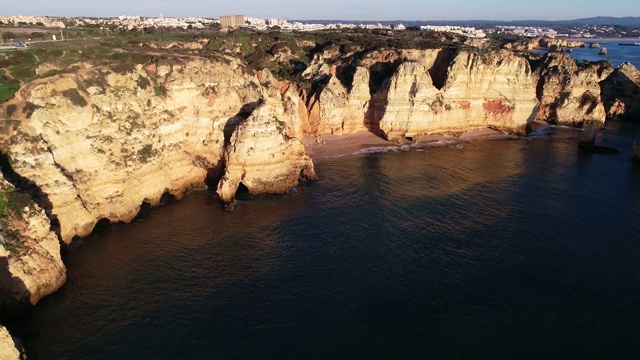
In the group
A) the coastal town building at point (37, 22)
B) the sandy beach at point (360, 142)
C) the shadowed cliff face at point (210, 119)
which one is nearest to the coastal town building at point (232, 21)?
the coastal town building at point (37, 22)

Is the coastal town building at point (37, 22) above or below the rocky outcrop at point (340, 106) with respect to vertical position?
above

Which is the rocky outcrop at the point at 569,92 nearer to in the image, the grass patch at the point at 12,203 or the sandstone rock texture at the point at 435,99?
the sandstone rock texture at the point at 435,99

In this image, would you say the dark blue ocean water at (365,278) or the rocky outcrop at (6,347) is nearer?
the rocky outcrop at (6,347)

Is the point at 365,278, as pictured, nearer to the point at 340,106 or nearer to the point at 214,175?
the point at 214,175

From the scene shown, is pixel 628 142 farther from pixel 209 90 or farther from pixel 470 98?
pixel 209 90

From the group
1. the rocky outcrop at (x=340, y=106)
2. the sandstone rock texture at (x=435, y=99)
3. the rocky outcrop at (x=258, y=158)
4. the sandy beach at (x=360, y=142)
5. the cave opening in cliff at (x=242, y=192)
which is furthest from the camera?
the rocky outcrop at (x=340, y=106)

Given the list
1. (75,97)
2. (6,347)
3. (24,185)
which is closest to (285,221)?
(24,185)
